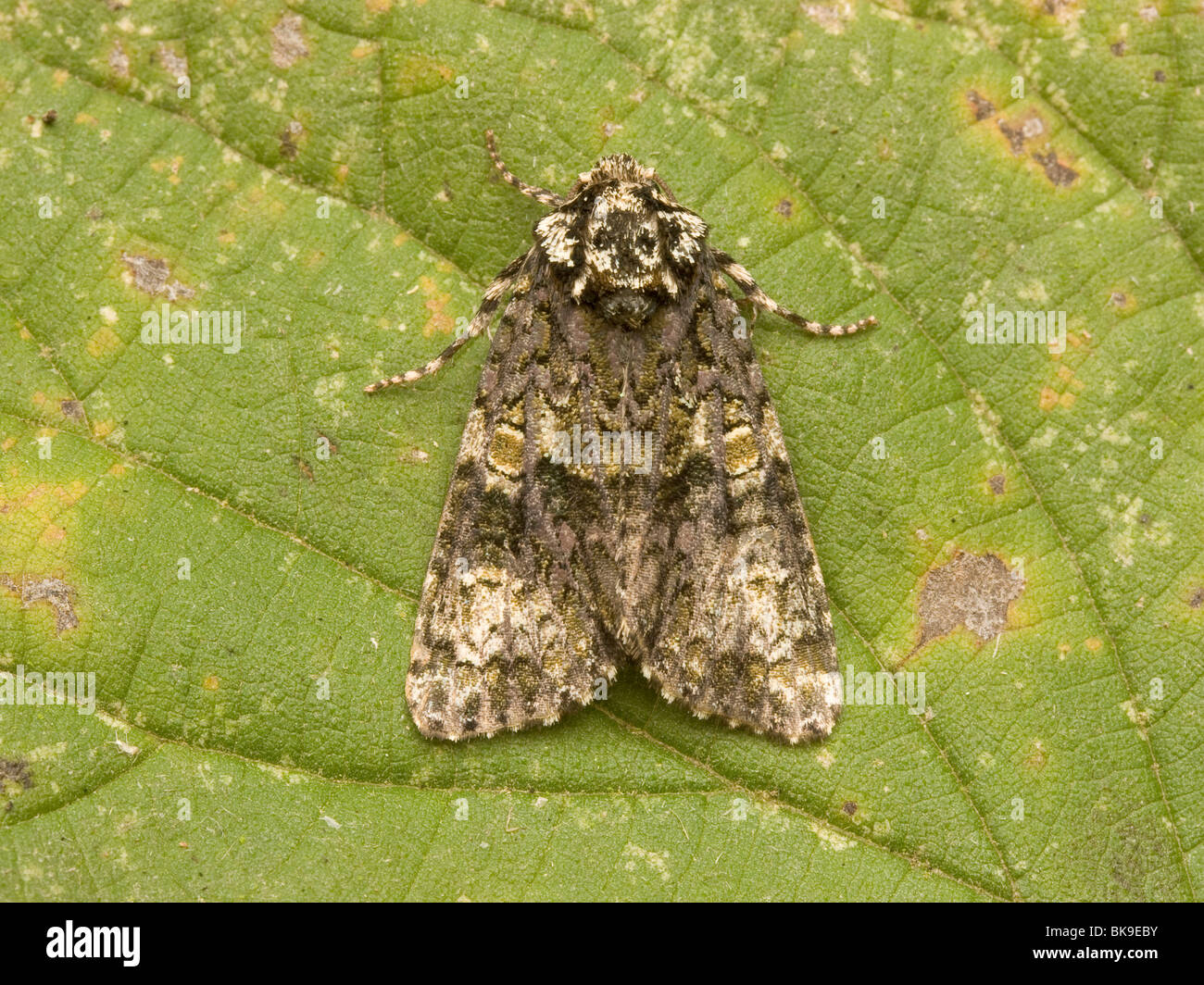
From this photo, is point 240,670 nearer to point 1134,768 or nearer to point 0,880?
point 0,880

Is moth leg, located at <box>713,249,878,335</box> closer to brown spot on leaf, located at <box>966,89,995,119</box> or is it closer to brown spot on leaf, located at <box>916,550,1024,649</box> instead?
brown spot on leaf, located at <box>966,89,995,119</box>

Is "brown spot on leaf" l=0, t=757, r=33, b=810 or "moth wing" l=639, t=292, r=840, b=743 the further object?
"moth wing" l=639, t=292, r=840, b=743

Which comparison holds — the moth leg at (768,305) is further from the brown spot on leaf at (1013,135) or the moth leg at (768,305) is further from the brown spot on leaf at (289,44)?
the brown spot on leaf at (289,44)

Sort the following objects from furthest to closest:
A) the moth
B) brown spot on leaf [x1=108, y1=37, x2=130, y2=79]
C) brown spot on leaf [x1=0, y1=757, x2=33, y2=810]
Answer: brown spot on leaf [x1=108, y1=37, x2=130, y2=79]
the moth
brown spot on leaf [x1=0, y1=757, x2=33, y2=810]

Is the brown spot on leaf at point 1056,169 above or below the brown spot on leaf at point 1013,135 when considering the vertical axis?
below

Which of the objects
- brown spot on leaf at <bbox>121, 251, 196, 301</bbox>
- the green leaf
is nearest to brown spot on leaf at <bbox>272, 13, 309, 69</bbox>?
the green leaf

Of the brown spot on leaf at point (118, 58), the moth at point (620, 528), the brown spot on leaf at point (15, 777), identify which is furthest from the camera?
the brown spot on leaf at point (118, 58)

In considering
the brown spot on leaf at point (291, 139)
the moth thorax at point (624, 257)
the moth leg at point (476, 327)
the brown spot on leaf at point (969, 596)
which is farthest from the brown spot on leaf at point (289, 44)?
the brown spot on leaf at point (969, 596)
